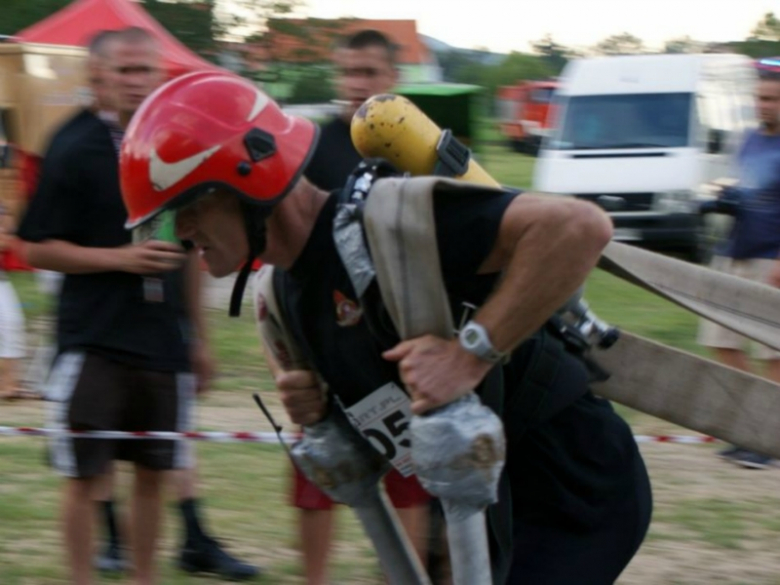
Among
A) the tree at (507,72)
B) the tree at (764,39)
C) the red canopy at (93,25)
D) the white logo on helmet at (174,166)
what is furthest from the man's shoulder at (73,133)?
the tree at (507,72)

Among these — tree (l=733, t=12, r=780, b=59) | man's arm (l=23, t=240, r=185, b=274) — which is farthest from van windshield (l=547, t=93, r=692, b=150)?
tree (l=733, t=12, r=780, b=59)

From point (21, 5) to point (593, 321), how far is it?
16.3 meters

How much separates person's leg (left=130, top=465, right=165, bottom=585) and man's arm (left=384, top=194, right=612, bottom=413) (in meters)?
2.41

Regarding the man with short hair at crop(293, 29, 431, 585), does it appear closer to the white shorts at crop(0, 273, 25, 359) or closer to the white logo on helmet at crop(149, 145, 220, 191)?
the white logo on helmet at crop(149, 145, 220, 191)

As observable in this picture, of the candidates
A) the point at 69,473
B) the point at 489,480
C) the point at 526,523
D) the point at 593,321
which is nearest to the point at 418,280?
the point at 489,480

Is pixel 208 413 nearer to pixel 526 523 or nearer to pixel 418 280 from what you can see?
pixel 526 523

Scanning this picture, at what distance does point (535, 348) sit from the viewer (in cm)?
250

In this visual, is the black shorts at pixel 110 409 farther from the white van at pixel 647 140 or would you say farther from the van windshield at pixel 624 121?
the van windshield at pixel 624 121

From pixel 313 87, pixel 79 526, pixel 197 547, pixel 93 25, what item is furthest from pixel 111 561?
pixel 313 87

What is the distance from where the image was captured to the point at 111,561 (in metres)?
4.94

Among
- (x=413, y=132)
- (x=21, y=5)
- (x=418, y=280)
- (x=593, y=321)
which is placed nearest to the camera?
(x=418, y=280)

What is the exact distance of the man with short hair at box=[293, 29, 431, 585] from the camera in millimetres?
4223

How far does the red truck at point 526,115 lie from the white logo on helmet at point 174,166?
3017 cm

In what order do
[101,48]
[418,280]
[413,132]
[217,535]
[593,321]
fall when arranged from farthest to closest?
1. [217,535]
2. [101,48]
3. [593,321]
4. [413,132]
5. [418,280]
